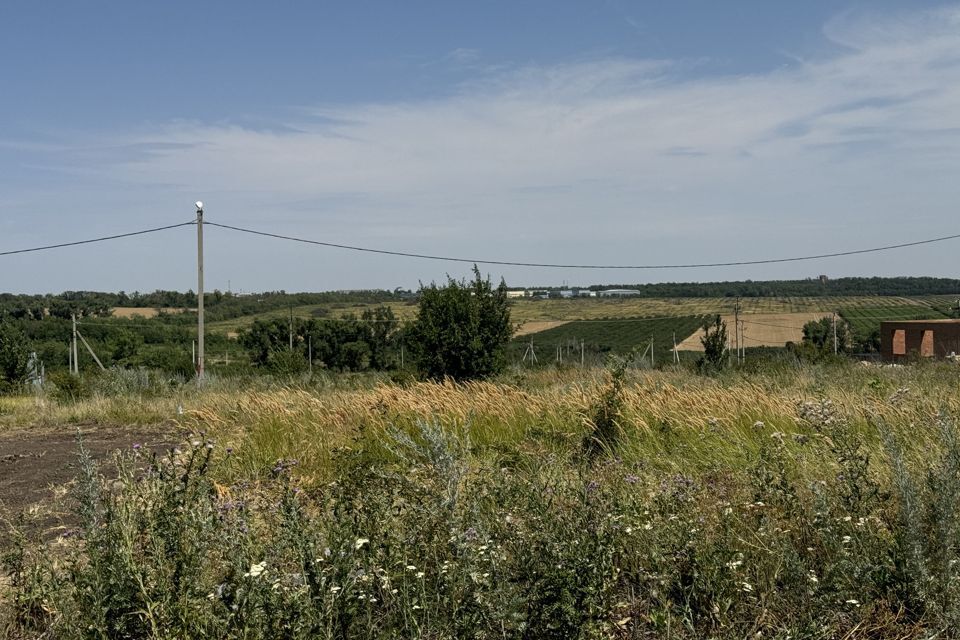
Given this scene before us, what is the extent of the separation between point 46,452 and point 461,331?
13.6 meters

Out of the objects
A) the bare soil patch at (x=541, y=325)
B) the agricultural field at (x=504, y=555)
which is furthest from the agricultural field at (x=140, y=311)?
the agricultural field at (x=504, y=555)

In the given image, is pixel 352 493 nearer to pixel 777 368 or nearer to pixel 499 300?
pixel 777 368

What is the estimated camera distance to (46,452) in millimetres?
9242

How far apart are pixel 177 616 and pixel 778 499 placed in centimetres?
316

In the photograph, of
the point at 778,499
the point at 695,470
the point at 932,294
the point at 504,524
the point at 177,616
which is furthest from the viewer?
the point at 932,294

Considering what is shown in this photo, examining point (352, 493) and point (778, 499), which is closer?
point (778, 499)

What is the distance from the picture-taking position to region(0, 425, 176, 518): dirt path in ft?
21.3

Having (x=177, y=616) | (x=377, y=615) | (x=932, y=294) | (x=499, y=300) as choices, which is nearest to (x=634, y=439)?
(x=377, y=615)

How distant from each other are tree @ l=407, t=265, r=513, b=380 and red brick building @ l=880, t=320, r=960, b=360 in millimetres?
29229

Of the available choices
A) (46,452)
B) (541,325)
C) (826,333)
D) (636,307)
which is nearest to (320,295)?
(541,325)

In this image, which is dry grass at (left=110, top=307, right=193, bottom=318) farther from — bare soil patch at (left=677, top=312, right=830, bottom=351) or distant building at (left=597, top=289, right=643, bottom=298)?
distant building at (left=597, top=289, right=643, bottom=298)

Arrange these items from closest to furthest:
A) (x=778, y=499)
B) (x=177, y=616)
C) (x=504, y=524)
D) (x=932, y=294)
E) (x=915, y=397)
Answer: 1. (x=177, y=616)
2. (x=504, y=524)
3. (x=778, y=499)
4. (x=915, y=397)
5. (x=932, y=294)

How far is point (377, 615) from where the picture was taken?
362 centimetres

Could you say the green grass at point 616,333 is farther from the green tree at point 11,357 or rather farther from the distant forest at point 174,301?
the green tree at point 11,357
